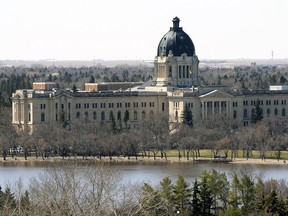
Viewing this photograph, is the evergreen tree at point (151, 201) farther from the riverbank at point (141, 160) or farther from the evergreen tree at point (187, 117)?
the evergreen tree at point (187, 117)

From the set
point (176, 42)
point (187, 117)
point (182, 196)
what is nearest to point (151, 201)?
point (182, 196)

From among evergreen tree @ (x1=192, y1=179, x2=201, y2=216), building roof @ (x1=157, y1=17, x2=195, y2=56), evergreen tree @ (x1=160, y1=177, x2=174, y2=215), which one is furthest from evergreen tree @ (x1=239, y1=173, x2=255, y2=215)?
building roof @ (x1=157, y1=17, x2=195, y2=56)

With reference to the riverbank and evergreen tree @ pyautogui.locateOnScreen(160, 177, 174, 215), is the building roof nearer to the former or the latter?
the riverbank

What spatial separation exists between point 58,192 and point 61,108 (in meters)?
64.8

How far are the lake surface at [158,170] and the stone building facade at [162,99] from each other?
2217 cm

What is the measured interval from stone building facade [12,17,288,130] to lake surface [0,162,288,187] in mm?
22165

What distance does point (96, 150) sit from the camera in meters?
109

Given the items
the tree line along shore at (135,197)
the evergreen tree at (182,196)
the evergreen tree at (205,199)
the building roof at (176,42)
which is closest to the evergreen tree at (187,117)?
the building roof at (176,42)

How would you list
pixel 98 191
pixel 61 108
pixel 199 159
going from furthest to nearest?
pixel 61 108
pixel 199 159
pixel 98 191

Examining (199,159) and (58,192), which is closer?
(58,192)

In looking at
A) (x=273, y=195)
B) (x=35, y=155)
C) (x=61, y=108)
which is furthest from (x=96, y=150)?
(x=273, y=195)

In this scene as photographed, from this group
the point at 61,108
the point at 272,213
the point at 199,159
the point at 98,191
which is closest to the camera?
the point at 98,191

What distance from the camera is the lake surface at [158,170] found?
9004cm

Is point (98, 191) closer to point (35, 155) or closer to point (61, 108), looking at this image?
point (35, 155)
